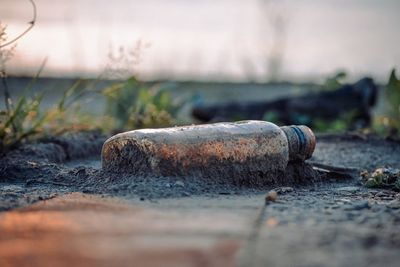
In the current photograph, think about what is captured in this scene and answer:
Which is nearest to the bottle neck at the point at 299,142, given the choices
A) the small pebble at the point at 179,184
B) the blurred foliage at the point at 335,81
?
the small pebble at the point at 179,184

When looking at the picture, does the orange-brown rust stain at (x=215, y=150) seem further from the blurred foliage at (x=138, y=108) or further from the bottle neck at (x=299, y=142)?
the blurred foliage at (x=138, y=108)

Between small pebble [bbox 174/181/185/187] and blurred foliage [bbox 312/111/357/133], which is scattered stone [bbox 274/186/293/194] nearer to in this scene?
small pebble [bbox 174/181/185/187]

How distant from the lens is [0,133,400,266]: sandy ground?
2227mm

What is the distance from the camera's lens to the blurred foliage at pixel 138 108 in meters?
6.16

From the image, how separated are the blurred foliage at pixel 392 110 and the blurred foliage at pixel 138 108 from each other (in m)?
1.89

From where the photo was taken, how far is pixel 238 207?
2.94m

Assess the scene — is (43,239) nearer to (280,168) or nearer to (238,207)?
(238,207)

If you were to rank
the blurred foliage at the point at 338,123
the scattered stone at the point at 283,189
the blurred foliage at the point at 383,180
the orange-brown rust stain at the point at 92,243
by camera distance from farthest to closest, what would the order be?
the blurred foliage at the point at 338,123 → the blurred foliage at the point at 383,180 → the scattered stone at the point at 283,189 → the orange-brown rust stain at the point at 92,243

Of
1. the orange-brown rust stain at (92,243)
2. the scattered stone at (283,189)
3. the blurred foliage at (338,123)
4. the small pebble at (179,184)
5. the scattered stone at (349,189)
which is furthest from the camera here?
the blurred foliage at (338,123)

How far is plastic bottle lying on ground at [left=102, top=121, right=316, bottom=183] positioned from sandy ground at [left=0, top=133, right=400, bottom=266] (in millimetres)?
67

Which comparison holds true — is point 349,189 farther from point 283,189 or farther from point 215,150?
point 215,150

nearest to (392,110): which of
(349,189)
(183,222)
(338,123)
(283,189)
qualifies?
(338,123)

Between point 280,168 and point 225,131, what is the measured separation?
40 cm

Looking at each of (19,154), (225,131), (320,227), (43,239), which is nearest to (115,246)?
(43,239)
